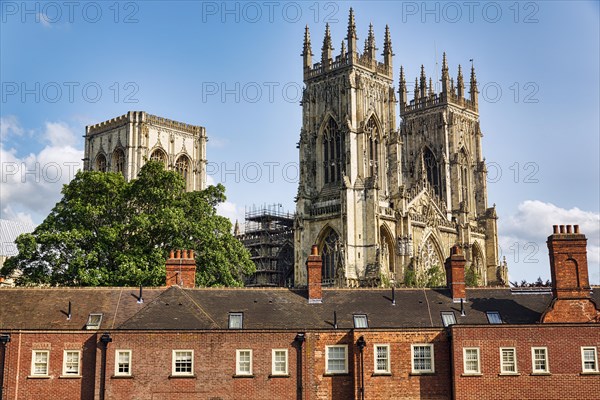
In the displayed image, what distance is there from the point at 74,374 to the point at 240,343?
6803 mm

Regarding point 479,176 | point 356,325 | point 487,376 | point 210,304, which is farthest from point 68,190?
point 479,176

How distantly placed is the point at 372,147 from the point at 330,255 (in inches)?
509

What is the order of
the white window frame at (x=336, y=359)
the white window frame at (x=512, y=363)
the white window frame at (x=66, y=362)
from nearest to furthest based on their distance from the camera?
the white window frame at (x=512, y=363) < the white window frame at (x=66, y=362) < the white window frame at (x=336, y=359)

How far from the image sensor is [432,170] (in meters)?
111

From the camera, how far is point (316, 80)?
97.2 metres

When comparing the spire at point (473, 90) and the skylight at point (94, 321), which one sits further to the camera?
the spire at point (473, 90)

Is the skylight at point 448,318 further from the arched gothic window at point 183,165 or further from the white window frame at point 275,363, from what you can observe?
the arched gothic window at point 183,165

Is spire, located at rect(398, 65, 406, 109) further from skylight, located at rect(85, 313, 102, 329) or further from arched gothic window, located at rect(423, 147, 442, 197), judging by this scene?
skylight, located at rect(85, 313, 102, 329)

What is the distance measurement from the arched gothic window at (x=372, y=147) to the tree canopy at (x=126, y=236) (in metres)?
31.7

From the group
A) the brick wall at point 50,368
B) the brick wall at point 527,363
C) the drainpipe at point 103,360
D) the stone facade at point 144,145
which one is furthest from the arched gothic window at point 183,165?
the brick wall at point 527,363

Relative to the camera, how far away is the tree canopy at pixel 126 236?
186ft

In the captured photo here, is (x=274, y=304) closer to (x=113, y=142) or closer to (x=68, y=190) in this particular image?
(x=68, y=190)

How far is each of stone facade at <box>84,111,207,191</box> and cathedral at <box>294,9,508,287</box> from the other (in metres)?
13.9

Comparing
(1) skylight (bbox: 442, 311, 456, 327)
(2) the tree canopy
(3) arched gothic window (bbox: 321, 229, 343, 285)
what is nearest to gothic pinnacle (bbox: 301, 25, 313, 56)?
(3) arched gothic window (bbox: 321, 229, 343, 285)
